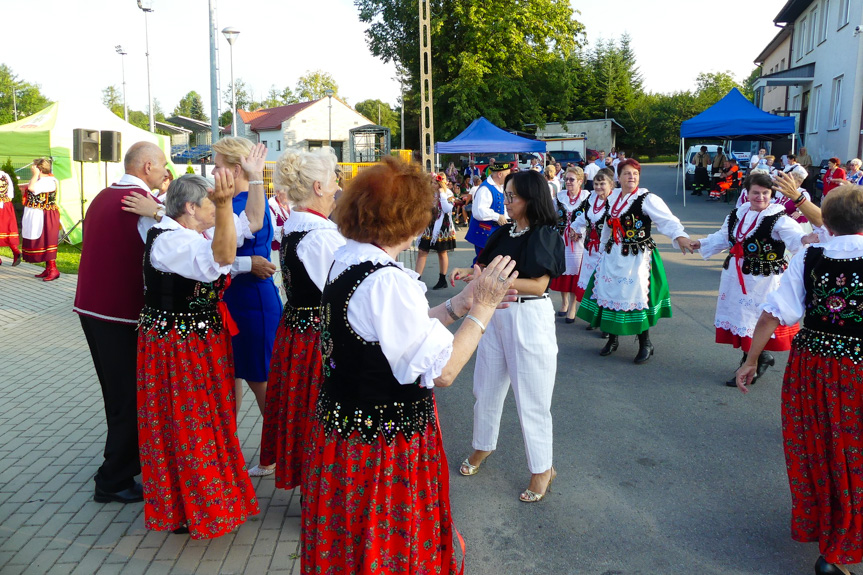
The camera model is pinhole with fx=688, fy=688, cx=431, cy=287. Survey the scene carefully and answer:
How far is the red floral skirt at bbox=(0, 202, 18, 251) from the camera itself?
1250 cm

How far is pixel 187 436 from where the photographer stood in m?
3.28

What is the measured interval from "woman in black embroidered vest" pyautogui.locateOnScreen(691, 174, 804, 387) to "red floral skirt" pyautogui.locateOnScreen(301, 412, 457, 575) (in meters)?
4.26

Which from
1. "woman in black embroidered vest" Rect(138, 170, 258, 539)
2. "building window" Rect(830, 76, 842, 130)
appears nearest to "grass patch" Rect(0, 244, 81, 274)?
"woman in black embroidered vest" Rect(138, 170, 258, 539)

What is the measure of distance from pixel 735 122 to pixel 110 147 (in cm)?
1599

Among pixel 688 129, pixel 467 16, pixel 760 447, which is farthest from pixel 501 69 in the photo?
pixel 760 447

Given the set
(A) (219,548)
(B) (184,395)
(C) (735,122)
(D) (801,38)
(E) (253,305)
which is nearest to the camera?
(B) (184,395)

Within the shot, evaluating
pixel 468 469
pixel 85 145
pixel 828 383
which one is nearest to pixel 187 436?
pixel 468 469

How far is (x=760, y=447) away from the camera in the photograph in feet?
15.5

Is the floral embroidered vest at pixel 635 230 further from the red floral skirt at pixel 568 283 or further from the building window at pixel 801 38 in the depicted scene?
the building window at pixel 801 38

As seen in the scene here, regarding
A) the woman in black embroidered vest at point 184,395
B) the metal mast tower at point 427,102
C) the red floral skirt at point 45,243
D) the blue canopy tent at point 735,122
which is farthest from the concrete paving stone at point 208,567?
the blue canopy tent at point 735,122

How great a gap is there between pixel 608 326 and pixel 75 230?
559 inches

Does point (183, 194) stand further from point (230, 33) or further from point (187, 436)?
point (230, 33)

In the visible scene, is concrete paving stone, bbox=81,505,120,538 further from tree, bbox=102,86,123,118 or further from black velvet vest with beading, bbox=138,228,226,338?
tree, bbox=102,86,123,118

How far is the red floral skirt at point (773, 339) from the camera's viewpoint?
5.88 m
